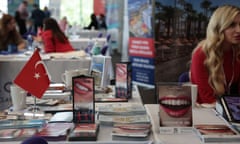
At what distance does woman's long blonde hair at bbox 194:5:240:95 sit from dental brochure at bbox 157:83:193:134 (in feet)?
3.03

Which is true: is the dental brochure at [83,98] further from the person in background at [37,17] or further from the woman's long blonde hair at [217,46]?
the person in background at [37,17]

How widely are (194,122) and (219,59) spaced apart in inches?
34.3

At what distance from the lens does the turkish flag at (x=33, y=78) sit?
1863mm

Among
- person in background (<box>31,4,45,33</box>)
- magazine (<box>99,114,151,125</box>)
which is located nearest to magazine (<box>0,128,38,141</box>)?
magazine (<box>99,114,151,125</box>)

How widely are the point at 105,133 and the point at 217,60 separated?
118cm

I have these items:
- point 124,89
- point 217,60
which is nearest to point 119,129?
point 124,89

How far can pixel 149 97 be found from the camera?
5.46m

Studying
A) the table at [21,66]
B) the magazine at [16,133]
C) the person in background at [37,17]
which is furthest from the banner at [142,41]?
the person in background at [37,17]

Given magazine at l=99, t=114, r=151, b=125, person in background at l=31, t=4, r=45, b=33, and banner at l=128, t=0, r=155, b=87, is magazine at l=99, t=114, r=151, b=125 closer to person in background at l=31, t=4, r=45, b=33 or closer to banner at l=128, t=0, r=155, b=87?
banner at l=128, t=0, r=155, b=87

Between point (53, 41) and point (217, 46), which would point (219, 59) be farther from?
point (53, 41)

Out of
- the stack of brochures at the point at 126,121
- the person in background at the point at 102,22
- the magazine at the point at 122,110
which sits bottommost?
the stack of brochures at the point at 126,121

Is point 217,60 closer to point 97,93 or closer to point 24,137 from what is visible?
point 97,93

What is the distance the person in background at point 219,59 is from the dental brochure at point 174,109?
2.88 feet

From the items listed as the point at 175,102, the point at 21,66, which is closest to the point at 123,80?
the point at 175,102
